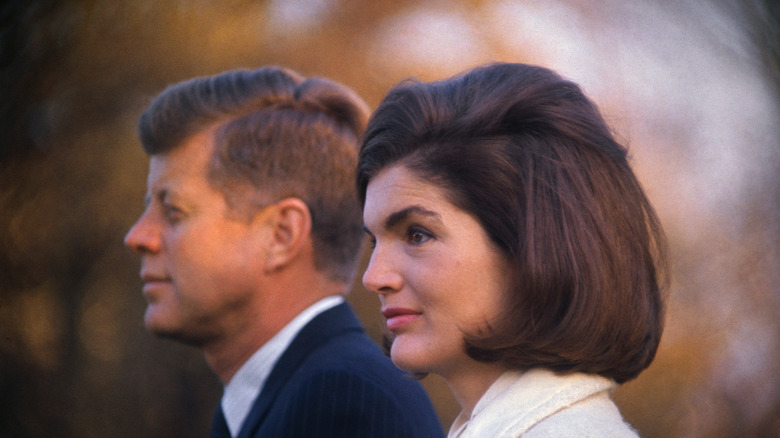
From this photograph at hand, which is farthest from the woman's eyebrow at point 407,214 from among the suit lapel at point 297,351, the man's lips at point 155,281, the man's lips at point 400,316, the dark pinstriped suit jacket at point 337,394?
the man's lips at point 155,281

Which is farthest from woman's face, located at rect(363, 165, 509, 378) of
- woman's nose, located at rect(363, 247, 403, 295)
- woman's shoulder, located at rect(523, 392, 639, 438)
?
woman's shoulder, located at rect(523, 392, 639, 438)

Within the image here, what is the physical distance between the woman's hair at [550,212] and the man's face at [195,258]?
0.70 meters

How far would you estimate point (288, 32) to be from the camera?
1.87m

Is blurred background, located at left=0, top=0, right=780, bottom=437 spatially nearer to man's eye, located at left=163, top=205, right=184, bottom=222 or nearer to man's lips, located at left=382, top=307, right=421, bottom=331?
man's eye, located at left=163, top=205, right=184, bottom=222

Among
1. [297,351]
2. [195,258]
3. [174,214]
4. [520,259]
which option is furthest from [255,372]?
[520,259]

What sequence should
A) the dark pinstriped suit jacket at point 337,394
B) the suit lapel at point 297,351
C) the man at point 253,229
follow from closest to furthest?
1. the dark pinstriped suit jacket at point 337,394
2. the suit lapel at point 297,351
3. the man at point 253,229

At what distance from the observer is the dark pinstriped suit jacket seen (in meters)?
1.39

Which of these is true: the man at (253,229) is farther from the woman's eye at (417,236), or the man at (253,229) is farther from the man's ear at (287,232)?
the woman's eye at (417,236)

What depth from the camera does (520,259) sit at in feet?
3.18

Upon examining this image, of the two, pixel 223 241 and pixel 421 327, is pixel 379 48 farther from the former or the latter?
pixel 421 327

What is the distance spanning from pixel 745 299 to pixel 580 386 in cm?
73

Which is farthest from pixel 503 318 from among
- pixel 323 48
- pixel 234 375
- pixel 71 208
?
pixel 71 208

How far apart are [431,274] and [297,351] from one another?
65cm

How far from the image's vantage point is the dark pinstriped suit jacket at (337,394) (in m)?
1.39
